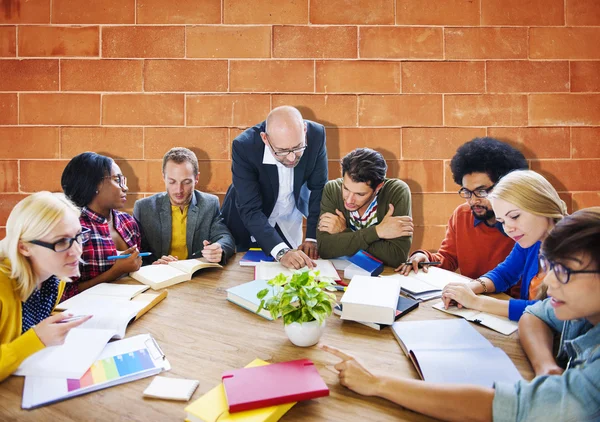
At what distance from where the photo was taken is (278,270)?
1.85 metres

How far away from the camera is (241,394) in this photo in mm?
978

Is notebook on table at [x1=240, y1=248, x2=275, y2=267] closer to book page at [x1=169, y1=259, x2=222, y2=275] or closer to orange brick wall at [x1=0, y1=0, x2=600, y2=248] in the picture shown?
book page at [x1=169, y1=259, x2=222, y2=275]

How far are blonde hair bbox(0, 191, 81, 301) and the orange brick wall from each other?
172cm

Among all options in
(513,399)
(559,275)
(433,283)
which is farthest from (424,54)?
(513,399)

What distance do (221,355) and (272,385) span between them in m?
0.25

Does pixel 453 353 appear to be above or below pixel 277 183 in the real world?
below

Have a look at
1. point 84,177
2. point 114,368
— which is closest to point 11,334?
point 114,368

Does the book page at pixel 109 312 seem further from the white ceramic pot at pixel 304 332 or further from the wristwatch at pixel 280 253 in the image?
the wristwatch at pixel 280 253

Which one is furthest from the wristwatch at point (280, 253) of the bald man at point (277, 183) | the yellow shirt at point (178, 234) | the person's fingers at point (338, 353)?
the person's fingers at point (338, 353)

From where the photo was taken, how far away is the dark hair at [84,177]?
2094 millimetres

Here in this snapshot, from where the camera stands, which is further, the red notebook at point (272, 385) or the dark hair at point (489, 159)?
the dark hair at point (489, 159)

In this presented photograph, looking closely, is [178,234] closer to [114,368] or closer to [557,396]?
[114,368]

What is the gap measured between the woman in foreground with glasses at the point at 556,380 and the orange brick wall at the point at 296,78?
2016 millimetres

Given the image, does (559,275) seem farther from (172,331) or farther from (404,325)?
(172,331)
